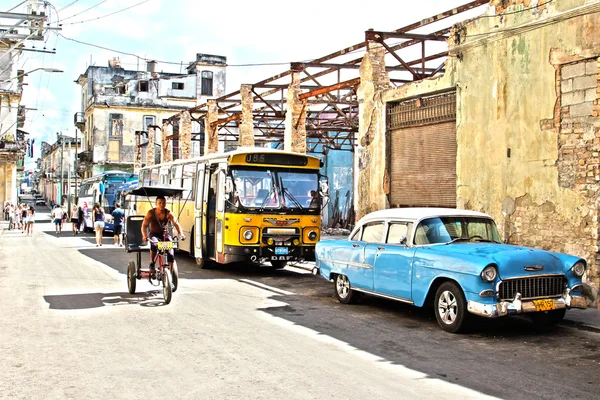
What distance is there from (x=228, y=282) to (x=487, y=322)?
6637mm

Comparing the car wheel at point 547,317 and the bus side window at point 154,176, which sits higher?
the bus side window at point 154,176

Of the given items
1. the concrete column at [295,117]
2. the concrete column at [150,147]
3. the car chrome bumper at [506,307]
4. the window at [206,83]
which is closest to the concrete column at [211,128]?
the concrete column at [295,117]

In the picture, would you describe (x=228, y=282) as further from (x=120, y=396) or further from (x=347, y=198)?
(x=347, y=198)

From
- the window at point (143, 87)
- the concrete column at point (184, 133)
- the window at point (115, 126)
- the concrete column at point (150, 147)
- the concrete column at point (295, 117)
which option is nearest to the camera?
the concrete column at point (295, 117)

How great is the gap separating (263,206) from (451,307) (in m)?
7.64

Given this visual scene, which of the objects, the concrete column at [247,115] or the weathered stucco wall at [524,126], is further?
the concrete column at [247,115]

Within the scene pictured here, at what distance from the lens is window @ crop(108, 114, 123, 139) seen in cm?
6562

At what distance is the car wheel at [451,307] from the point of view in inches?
343

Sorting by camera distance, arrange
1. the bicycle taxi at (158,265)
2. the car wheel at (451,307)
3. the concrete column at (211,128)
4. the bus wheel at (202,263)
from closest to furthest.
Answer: the car wheel at (451,307) → the bicycle taxi at (158,265) → the bus wheel at (202,263) → the concrete column at (211,128)

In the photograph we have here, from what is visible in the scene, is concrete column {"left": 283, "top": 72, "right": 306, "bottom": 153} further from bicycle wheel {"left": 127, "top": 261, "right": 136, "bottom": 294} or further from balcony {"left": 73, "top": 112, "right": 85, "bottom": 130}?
balcony {"left": 73, "top": 112, "right": 85, "bottom": 130}

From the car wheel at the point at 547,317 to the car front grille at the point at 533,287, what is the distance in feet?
1.53

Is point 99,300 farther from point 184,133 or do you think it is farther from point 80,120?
point 80,120

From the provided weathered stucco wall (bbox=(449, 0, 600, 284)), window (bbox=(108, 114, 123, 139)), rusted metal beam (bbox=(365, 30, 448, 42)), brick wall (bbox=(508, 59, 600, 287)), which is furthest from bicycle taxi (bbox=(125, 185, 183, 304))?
window (bbox=(108, 114, 123, 139))

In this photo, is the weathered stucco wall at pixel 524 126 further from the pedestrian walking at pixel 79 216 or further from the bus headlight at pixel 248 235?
the pedestrian walking at pixel 79 216
